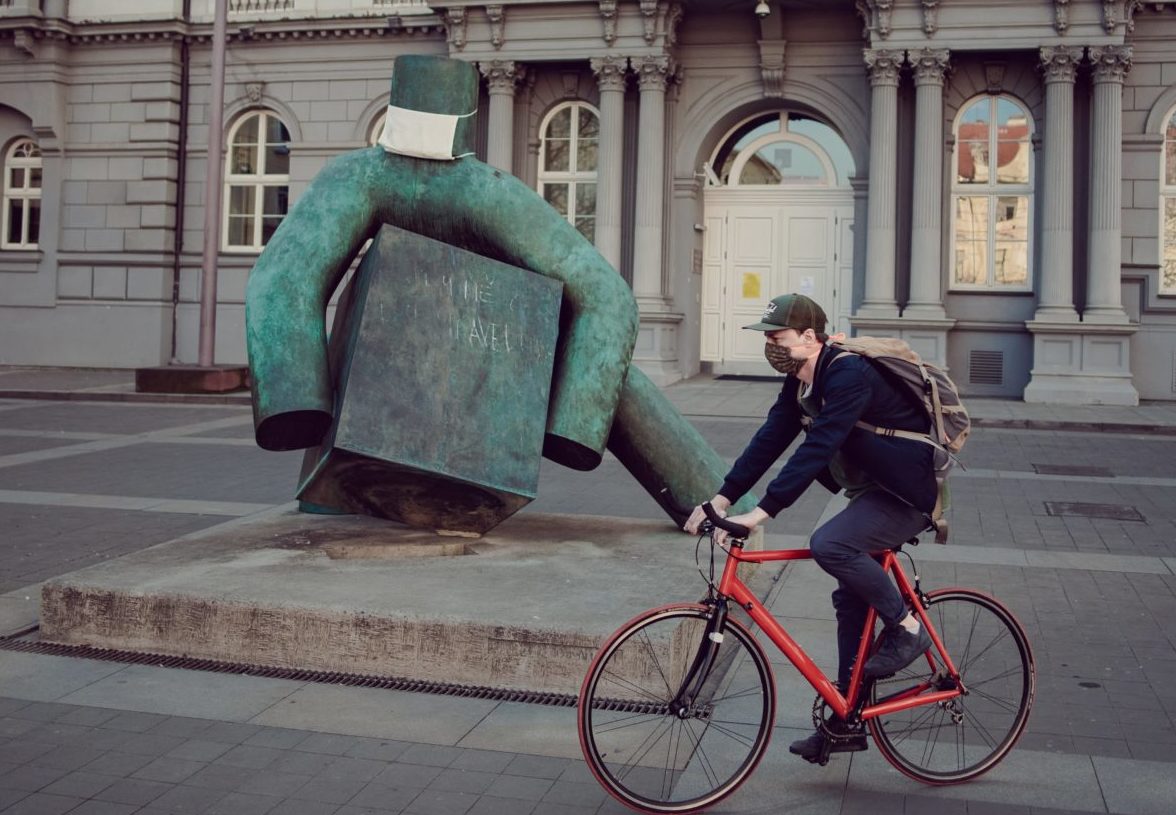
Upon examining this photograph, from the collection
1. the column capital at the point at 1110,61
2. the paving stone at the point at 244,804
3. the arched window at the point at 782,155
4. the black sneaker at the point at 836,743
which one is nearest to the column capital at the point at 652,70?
the arched window at the point at 782,155

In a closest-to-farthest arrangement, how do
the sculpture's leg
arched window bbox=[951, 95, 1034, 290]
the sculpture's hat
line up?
the sculpture's hat, the sculpture's leg, arched window bbox=[951, 95, 1034, 290]

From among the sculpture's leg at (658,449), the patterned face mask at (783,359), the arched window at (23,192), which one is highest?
the arched window at (23,192)

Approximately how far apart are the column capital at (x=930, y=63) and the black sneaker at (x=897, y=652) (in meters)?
17.7

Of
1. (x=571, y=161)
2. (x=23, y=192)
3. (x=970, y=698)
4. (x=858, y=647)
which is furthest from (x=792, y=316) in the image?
(x=23, y=192)

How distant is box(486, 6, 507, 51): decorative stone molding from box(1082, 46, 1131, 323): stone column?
9.57 metres

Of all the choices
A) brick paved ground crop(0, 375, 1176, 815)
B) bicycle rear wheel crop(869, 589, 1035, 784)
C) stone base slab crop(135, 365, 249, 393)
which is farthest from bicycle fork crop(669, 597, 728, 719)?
stone base slab crop(135, 365, 249, 393)

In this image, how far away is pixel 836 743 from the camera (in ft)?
12.9

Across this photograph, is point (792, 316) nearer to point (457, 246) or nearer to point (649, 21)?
point (457, 246)

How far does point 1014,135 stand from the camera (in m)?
21.0

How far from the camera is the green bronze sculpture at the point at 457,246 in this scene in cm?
602

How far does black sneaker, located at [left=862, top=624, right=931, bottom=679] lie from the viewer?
3938mm

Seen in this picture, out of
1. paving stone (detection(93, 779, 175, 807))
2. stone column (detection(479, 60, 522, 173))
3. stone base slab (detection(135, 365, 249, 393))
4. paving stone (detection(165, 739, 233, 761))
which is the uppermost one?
stone column (detection(479, 60, 522, 173))

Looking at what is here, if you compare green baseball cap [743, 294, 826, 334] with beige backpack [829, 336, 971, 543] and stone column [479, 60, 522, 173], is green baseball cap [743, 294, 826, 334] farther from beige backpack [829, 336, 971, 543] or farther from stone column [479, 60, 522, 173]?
stone column [479, 60, 522, 173]

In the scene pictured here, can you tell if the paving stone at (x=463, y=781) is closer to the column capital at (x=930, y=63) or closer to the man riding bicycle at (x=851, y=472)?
the man riding bicycle at (x=851, y=472)
